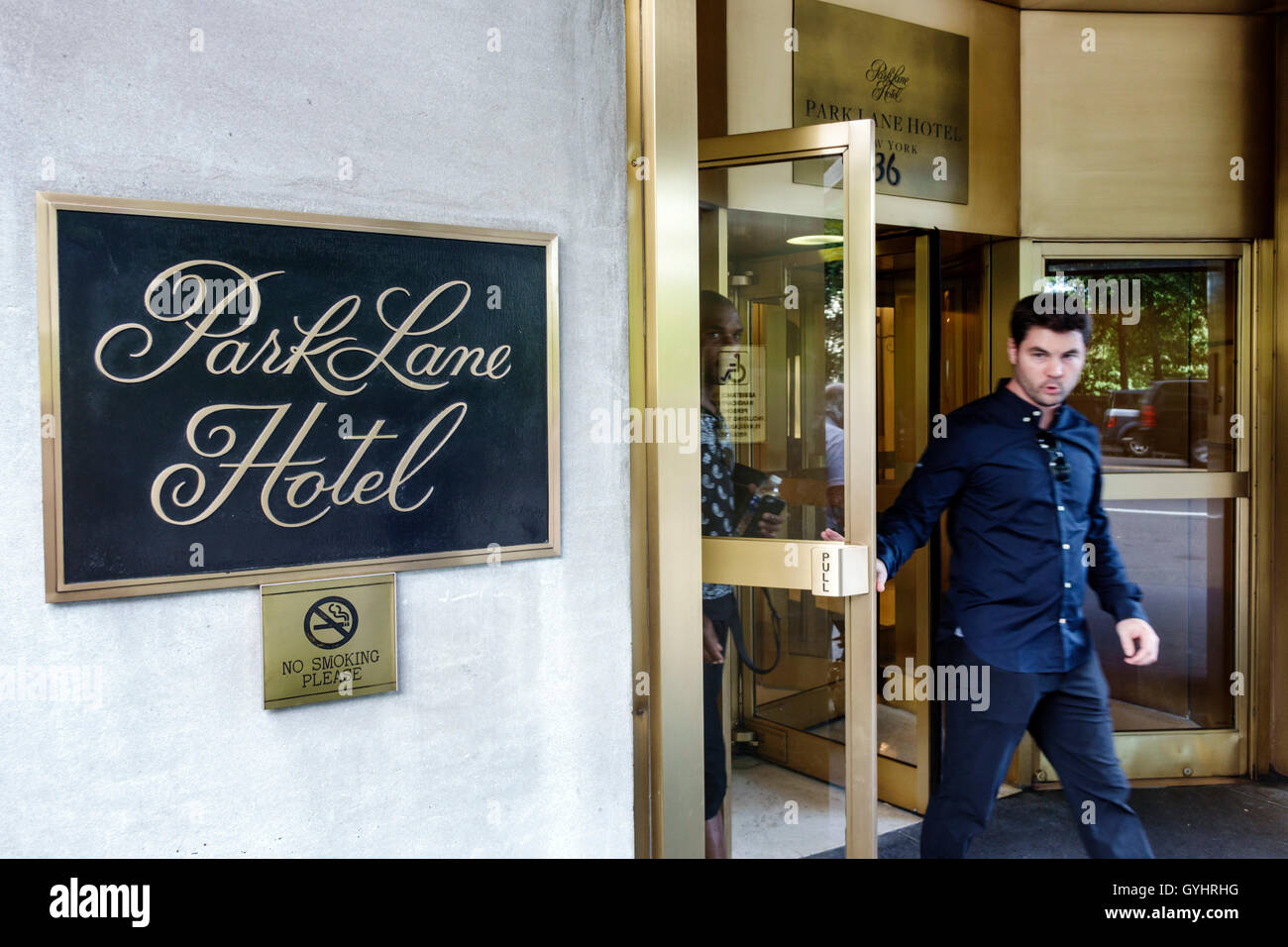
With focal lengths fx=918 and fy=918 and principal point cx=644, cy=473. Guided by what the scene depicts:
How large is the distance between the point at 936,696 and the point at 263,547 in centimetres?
266

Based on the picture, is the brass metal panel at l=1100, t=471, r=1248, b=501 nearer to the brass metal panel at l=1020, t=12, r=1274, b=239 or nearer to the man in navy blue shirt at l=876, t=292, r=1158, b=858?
the brass metal panel at l=1020, t=12, r=1274, b=239

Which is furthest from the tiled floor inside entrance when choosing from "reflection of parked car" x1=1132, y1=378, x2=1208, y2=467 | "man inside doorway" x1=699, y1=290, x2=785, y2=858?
"reflection of parked car" x1=1132, y1=378, x2=1208, y2=467

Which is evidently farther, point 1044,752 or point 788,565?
point 1044,752

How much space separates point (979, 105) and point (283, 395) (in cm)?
303

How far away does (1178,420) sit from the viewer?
407 centimetres

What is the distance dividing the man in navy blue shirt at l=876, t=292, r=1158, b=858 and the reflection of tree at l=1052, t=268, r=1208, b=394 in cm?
129

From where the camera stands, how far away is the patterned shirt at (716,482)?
2408 mm

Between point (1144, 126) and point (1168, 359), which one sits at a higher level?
point (1144, 126)

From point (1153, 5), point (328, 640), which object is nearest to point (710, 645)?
point (328, 640)

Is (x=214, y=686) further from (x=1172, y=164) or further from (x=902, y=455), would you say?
(x=1172, y=164)

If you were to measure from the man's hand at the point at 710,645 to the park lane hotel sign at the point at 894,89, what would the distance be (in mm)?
1780

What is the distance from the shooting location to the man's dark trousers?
2.61m

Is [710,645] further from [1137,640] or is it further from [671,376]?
[1137,640]

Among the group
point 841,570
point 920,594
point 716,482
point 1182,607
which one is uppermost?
point 716,482
